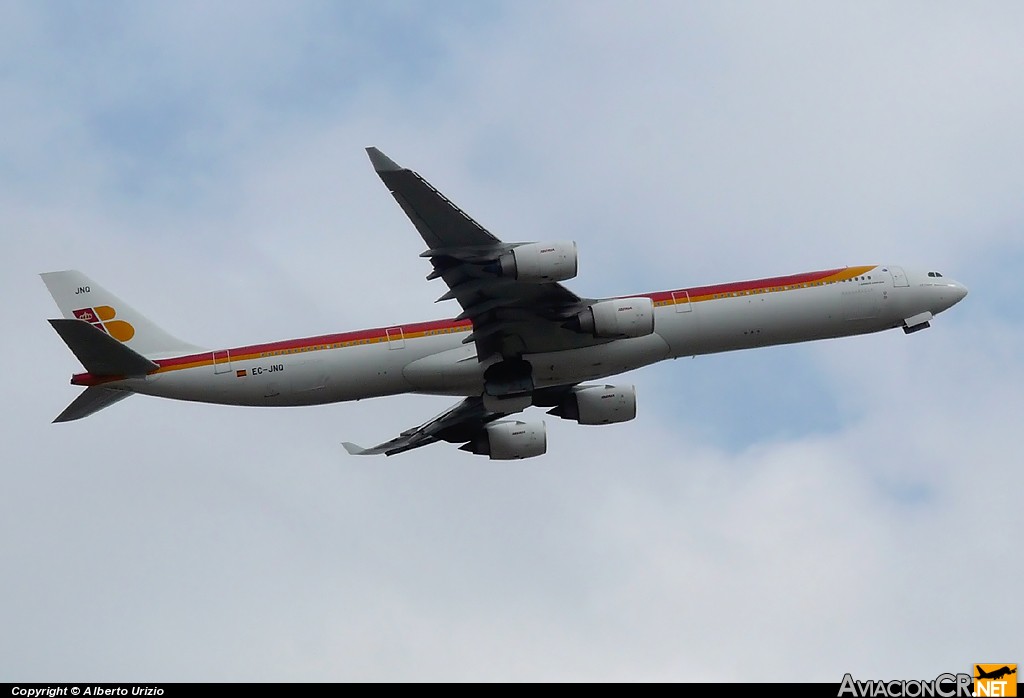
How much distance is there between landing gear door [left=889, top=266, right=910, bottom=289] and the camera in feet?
182

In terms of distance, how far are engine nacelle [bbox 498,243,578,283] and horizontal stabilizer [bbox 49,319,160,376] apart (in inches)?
605

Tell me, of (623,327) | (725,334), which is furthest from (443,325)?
(725,334)

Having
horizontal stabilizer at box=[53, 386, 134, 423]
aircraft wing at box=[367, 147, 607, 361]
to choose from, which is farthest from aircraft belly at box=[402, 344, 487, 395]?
horizontal stabilizer at box=[53, 386, 134, 423]

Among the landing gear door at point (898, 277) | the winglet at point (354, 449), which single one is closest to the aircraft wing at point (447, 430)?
the winglet at point (354, 449)

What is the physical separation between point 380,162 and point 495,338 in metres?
11.4

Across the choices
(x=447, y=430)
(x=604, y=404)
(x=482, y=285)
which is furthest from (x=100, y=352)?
(x=604, y=404)

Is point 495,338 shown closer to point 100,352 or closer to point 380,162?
point 380,162

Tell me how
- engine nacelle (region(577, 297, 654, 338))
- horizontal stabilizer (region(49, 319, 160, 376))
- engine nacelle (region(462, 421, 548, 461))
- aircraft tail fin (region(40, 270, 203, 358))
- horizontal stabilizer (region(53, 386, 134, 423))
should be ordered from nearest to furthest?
horizontal stabilizer (region(49, 319, 160, 376)) < engine nacelle (region(577, 297, 654, 338)) < horizontal stabilizer (region(53, 386, 134, 423)) < aircraft tail fin (region(40, 270, 203, 358)) < engine nacelle (region(462, 421, 548, 461))

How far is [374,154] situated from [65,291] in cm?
1954

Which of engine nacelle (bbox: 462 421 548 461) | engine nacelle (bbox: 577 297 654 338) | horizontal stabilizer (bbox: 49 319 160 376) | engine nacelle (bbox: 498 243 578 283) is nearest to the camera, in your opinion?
engine nacelle (bbox: 498 243 578 283)

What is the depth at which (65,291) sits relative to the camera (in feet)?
182

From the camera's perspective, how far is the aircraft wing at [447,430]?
60.6 metres

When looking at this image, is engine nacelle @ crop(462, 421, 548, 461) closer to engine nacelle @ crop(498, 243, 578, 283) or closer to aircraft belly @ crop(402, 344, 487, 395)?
aircraft belly @ crop(402, 344, 487, 395)

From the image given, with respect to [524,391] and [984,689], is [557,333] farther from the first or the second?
[984,689]
